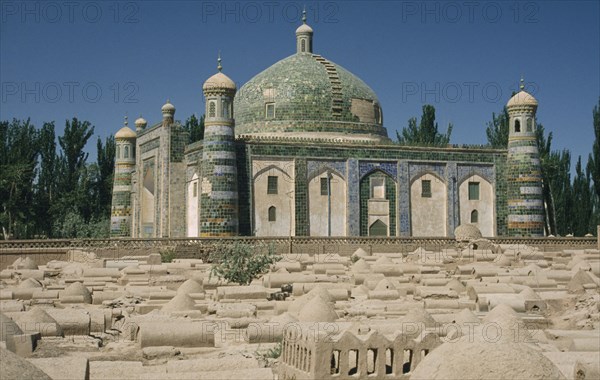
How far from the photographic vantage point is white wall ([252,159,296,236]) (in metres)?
28.3

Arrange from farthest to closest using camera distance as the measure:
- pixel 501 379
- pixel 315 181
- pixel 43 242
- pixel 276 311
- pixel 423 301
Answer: pixel 315 181, pixel 43 242, pixel 423 301, pixel 276 311, pixel 501 379

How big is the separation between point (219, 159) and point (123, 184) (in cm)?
880

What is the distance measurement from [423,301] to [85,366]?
8256mm

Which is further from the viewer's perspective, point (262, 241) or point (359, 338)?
point (262, 241)

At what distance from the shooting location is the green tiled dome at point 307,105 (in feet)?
102

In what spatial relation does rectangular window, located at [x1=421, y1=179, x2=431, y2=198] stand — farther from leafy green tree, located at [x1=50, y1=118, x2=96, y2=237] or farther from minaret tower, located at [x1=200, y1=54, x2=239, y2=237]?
leafy green tree, located at [x1=50, y1=118, x2=96, y2=237]

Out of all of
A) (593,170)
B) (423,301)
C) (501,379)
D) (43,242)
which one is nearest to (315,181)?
(43,242)

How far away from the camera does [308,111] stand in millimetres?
31078

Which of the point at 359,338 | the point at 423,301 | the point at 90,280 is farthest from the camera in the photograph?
the point at 90,280

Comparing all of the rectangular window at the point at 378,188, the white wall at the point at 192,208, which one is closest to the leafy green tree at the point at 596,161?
the rectangular window at the point at 378,188

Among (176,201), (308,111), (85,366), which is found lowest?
(85,366)

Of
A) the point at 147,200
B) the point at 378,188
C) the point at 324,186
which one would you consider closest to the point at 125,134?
the point at 147,200

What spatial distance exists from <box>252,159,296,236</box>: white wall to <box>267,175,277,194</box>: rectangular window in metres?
0.10

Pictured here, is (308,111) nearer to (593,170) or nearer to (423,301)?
(593,170)
